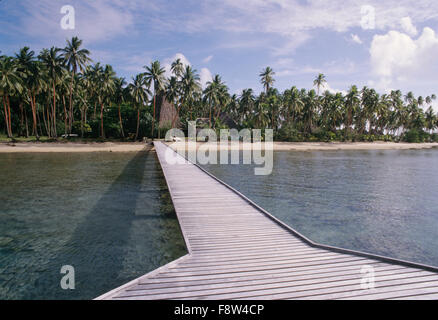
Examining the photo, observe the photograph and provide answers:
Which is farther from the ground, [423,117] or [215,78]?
[215,78]

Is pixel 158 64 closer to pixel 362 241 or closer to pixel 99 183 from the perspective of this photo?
pixel 99 183

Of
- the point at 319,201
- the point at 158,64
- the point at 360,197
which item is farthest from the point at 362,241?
the point at 158,64

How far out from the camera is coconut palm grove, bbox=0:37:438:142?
1506 inches

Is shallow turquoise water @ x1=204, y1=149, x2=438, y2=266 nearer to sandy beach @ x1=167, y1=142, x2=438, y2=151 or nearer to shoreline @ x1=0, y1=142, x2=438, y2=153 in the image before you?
shoreline @ x1=0, y1=142, x2=438, y2=153

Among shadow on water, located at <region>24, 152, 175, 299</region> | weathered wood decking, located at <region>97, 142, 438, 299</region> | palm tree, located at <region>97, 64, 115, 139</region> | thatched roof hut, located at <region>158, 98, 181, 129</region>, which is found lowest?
shadow on water, located at <region>24, 152, 175, 299</region>

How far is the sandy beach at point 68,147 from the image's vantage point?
31837mm

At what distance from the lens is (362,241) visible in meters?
7.81

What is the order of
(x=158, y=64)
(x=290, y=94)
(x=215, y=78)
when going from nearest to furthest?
1. (x=158, y=64)
2. (x=215, y=78)
3. (x=290, y=94)

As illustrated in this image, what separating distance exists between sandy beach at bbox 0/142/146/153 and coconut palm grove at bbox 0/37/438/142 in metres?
4.32

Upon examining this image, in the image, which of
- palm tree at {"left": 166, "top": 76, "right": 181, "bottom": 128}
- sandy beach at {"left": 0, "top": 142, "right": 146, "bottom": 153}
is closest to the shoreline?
sandy beach at {"left": 0, "top": 142, "right": 146, "bottom": 153}

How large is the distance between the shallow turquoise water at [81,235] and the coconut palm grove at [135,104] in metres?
29.9

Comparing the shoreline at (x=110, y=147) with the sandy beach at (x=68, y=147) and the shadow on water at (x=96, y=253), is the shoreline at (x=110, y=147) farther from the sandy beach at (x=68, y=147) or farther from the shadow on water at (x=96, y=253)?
the shadow on water at (x=96, y=253)
